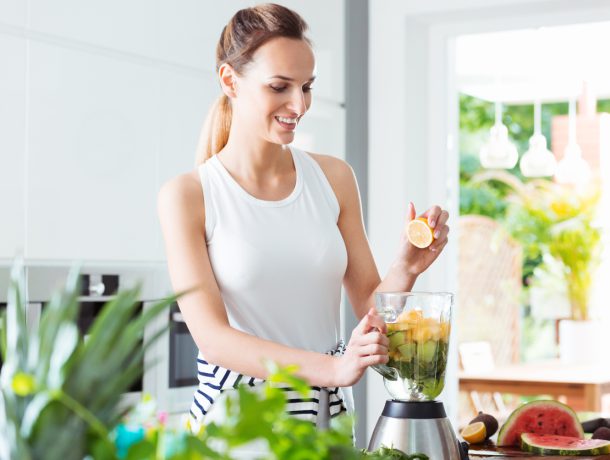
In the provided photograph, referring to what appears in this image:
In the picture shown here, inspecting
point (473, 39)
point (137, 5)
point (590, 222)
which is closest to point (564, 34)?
point (473, 39)

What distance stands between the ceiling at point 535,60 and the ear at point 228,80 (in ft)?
15.0

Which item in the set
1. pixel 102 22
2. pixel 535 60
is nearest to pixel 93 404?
pixel 102 22

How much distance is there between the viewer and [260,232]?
1.98 metres

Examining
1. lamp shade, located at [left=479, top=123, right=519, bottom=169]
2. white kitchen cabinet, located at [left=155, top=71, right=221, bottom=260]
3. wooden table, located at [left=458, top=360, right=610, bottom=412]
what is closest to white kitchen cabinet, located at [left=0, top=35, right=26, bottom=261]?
white kitchen cabinet, located at [left=155, top=71, right=221, bottom=260]

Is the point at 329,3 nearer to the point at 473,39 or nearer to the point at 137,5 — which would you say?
the point at 137,5

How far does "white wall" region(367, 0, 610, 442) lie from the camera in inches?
151

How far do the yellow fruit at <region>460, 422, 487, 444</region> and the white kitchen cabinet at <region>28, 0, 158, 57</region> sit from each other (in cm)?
153

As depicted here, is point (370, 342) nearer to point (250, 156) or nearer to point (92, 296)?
point (250, 156)

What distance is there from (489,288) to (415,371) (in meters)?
7.55

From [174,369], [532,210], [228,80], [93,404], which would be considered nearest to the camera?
[93,404]

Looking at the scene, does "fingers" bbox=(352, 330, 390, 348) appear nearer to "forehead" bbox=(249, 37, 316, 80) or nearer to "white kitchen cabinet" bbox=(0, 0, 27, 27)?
"forehead" bbox=(249, 37, 316, 80)

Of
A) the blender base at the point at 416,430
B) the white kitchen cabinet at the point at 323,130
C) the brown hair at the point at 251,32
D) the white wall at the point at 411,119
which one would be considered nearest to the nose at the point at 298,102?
the brown hair at the point at 251,32

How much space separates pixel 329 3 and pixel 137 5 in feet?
3.43

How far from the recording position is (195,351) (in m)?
3.22
